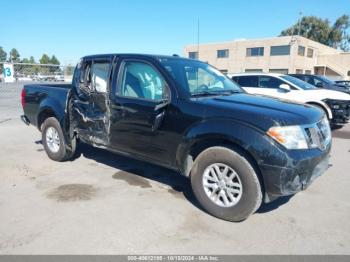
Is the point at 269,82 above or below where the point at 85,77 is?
below

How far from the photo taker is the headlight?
129 inches

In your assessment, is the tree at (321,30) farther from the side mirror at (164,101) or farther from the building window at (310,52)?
the side mirror at (164,101)

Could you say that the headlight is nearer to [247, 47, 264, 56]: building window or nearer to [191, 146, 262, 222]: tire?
[191, 146, 262, 222]: tire

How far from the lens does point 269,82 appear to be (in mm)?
10180

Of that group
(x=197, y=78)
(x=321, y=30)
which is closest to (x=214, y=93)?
(x=197, y=78)

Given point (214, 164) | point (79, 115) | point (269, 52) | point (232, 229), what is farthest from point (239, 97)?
point (269, 52)

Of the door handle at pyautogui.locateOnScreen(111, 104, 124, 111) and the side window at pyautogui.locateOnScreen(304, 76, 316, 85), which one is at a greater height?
the door handle at pyautogui.locateOnScreen(111, 104, 124, 111)

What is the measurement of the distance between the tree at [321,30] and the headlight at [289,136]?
266 ft

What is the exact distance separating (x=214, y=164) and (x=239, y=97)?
109cm

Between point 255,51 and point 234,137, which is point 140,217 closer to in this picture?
point 234,137

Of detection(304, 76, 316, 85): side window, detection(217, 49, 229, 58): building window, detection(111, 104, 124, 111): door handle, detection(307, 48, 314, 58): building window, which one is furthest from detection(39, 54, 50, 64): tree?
detection(111, 104, 124, 111): door handle

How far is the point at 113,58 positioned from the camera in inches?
190

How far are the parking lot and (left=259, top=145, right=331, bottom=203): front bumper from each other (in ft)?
1.70

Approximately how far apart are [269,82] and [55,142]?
707cm
